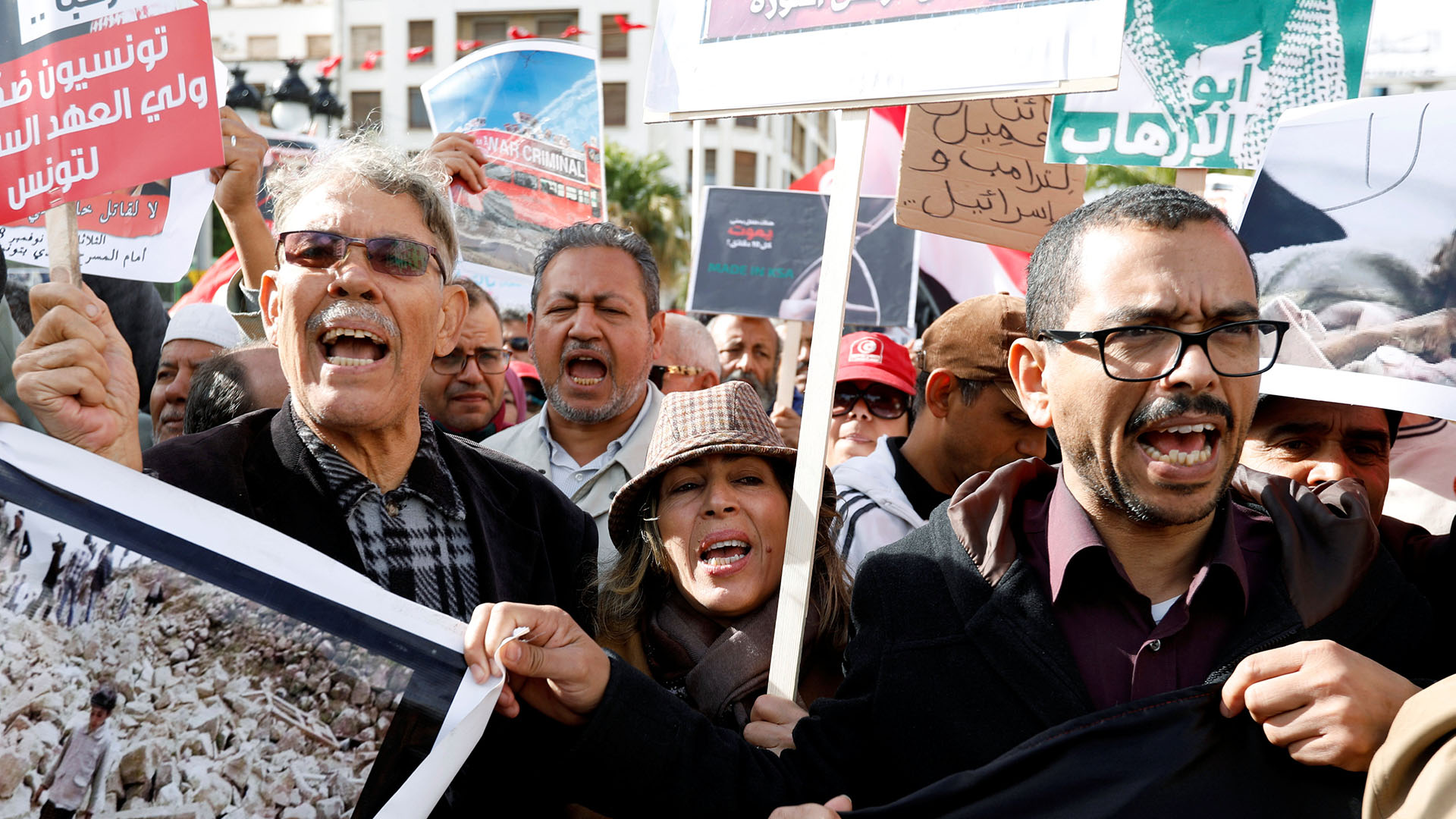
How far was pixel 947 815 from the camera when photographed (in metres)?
1.87

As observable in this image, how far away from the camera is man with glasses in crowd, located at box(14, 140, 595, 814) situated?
7.51 ft

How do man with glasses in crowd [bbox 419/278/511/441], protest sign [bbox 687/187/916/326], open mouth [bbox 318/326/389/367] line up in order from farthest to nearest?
1. protest sign [bbox 687/187/916/326]
2. man with glasses in crowd [bbox 419/278/511/441]
3. open mouth [bbox 318/326/389/367]

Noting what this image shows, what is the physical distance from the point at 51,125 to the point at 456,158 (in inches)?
65.9

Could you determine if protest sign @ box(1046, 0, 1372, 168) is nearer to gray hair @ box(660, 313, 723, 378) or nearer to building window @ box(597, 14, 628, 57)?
gray hair @ box(660, 313, 723, 378)

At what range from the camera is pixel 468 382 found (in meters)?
4.61

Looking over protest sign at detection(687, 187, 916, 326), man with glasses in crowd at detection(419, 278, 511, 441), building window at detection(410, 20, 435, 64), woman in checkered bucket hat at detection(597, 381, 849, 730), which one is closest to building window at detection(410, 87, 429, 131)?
building window at detection(410, 20, 435, 64)

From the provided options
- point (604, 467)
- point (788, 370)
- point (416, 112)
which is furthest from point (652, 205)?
point (604, 467)

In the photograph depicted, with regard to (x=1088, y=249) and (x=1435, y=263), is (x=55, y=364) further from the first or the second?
(x=1435, y=263)

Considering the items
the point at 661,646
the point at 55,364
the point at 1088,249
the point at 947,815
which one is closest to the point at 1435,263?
the point at 1088,249

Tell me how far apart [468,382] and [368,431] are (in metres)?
2.22

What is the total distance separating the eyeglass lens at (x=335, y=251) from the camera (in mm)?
2365

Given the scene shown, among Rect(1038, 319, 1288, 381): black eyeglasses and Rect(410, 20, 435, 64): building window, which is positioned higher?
Rect(410, 20, 435, 64): building window

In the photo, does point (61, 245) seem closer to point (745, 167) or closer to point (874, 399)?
point (874, 399)

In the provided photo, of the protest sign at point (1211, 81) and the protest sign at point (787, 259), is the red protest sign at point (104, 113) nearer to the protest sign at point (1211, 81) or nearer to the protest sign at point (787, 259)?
the protest sign at point (1211, 81)
